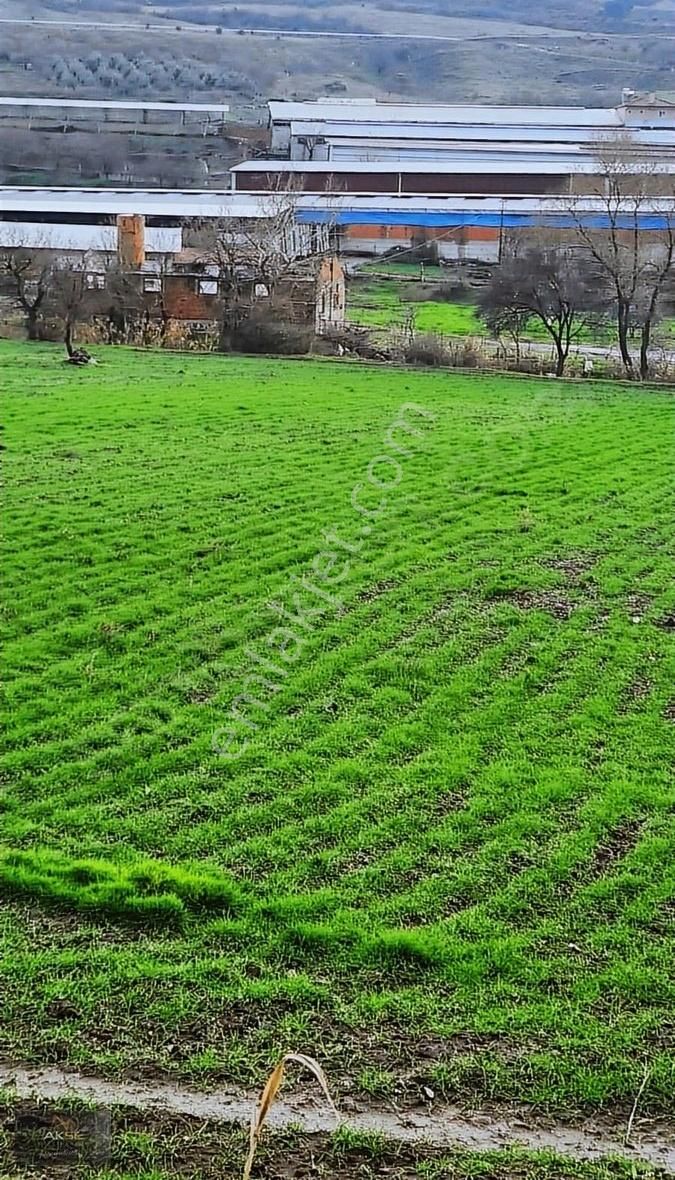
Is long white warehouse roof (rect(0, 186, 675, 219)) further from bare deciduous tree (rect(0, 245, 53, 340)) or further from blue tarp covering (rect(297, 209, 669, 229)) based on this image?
bare deciduous tree (rect(0, 245, 53, 340))

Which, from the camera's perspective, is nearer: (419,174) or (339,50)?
(339,50)

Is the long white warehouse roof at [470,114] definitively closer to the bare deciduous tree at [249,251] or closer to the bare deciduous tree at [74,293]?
the bare deciduous tree at [249,251]

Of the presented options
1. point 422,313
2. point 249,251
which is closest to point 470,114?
point 422,313

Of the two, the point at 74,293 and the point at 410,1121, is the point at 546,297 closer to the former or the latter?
the point at 74,293

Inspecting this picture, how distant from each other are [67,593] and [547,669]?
7.43 ft

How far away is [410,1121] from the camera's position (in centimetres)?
222

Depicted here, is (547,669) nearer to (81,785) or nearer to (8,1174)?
(81,785)

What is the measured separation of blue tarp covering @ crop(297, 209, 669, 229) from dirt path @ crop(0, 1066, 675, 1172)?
15.2 meters

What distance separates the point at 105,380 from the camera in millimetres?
11703

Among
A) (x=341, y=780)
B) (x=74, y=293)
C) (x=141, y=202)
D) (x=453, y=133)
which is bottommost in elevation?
(x=341, y=780)

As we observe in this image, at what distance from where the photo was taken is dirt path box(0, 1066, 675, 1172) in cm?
217

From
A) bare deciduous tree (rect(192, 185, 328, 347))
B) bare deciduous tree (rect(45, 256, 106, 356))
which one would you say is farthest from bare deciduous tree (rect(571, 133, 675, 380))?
bare deciduous tree (rect(45, 256, 106, 356))

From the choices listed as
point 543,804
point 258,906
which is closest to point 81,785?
point 258,906

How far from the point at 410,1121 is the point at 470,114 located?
1850 cm
